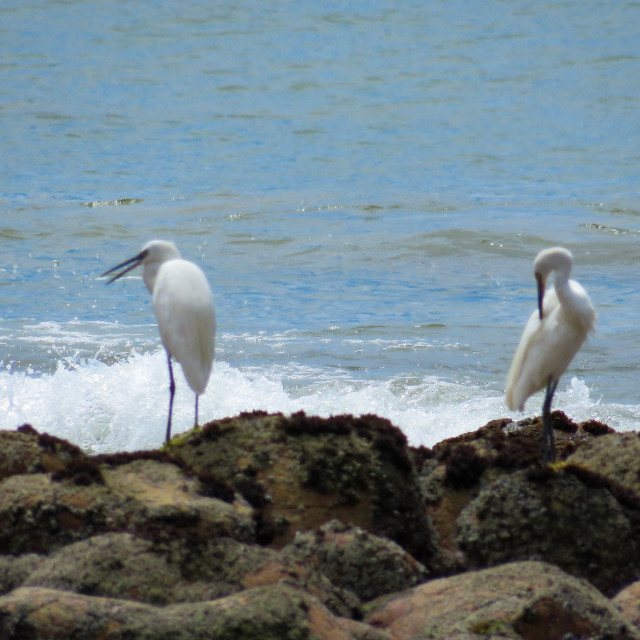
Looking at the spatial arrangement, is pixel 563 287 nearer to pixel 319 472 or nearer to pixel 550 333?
pixel 550 333

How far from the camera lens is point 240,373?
31.3 feet

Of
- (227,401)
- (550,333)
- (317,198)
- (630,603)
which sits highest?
(550,333)

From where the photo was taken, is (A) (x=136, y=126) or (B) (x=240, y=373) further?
(A) (x=136, y=126)

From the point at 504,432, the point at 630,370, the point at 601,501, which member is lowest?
the point at 630,370

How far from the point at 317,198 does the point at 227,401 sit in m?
9.53

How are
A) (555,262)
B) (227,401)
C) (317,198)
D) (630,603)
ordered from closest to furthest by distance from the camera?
(630,603) < (555,262) < (227,401) < (317,198)

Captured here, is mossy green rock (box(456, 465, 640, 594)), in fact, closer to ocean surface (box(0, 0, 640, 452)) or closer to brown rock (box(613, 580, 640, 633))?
brown rock (box(613, 580, 640, 633))

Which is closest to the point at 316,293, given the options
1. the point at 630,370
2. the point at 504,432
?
the point at 630,370

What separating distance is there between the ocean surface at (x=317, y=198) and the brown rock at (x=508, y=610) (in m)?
4.94

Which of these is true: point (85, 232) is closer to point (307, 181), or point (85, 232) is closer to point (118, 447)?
point (307, 181)

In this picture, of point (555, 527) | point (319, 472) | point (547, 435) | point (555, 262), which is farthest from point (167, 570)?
point (555, 262)

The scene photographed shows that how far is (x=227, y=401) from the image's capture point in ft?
29.7

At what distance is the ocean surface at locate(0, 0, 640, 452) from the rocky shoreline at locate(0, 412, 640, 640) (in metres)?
4.21

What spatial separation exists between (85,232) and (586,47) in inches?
711
